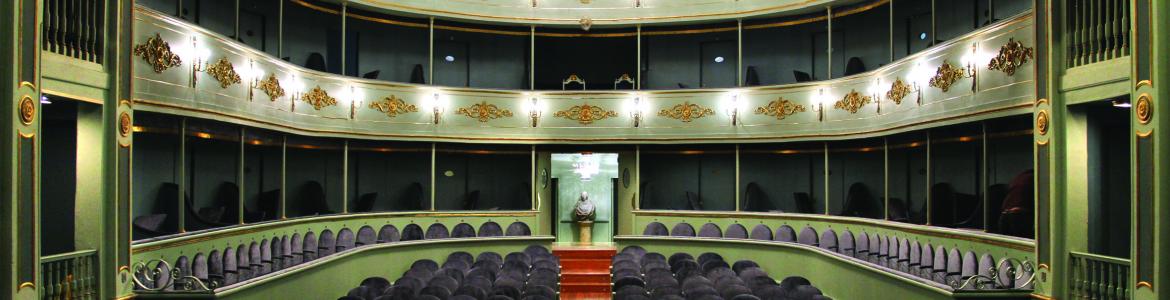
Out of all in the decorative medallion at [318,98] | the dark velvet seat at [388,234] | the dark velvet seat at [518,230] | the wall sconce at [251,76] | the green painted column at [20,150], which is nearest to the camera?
the green painted column at [20,150]

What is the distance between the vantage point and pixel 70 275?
8.45m

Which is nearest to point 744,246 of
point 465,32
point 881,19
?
point 881,19

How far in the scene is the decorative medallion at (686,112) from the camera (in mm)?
19469

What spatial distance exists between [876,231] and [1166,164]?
8.07 meters

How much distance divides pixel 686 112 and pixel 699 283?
8792 mm

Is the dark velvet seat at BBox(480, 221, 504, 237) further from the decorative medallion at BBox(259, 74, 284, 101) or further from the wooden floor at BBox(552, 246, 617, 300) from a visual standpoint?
the decorative medallion at BBox(259, 74, 284, 101)

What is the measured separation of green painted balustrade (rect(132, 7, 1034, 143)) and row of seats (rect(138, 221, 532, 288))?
1.93 metres

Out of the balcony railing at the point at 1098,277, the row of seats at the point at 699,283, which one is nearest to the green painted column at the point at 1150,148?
the balcony railing at the point at 1098,277

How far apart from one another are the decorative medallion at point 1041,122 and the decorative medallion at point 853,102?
6570 millimetres

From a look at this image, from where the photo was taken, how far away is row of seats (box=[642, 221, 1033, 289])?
33.4 feet

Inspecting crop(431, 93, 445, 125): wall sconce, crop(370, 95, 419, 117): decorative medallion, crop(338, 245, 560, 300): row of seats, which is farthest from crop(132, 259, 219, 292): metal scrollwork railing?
crop(431, 93, 445, 125): wall sconce

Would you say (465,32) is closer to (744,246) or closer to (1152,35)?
(744,246)

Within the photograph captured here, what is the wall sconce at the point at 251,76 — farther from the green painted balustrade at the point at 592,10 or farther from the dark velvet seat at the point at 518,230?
the dark velvet seat at the point at 518,230

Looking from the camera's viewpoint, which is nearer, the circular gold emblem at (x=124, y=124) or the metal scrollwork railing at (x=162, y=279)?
Result: the circular gold emblem at (x=124, y=124)
